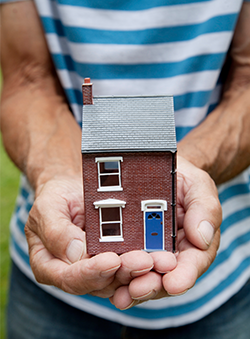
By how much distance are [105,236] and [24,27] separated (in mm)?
3127

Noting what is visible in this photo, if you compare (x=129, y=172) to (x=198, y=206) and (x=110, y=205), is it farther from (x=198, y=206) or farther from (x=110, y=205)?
(x=198, y=206)

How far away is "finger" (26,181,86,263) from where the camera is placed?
2914mm

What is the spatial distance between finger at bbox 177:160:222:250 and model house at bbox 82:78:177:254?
20 cm

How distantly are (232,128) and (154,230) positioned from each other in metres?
1.83

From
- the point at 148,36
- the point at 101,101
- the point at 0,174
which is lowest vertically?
the point at 0,174

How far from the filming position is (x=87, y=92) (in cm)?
312

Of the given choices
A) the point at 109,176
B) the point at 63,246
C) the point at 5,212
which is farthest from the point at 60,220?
the point at 5,212

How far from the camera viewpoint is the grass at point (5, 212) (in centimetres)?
829

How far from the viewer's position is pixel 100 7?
4.14 m

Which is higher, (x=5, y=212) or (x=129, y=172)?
(x=129, y=172)

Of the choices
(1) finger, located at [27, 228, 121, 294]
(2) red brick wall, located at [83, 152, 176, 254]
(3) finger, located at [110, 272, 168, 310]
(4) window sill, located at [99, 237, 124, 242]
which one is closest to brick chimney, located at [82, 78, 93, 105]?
(2) red brick wall, located at [83, 152, 176, 254]

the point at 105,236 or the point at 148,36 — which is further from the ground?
the point at 148,36

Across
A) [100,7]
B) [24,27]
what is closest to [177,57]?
[100,7]

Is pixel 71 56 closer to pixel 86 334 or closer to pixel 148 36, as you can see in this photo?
pixel 148 36
